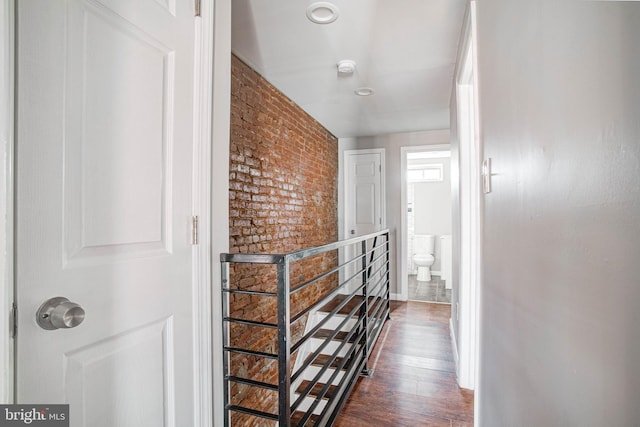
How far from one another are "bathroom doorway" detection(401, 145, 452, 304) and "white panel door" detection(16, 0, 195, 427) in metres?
5.11

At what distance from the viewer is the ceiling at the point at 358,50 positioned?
1.81 metres

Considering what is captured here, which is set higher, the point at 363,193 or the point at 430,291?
the point at 363,193

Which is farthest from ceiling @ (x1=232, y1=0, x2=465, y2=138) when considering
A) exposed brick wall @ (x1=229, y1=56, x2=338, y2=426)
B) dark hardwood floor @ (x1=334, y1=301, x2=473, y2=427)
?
dark hardwood floor @ (x1=334, y1=301, x2=473, y2=427)

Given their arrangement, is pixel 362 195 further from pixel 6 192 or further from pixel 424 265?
pixel 6 192

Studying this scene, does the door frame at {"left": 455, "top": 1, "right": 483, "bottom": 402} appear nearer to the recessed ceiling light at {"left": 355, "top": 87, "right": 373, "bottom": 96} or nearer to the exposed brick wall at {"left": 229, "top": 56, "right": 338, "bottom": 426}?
the recessed ceiling light at {"left": 355, "top": 87, "right": 373, "bottom": 96}

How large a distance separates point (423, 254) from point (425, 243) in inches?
8.8

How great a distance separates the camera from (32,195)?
2.26 feet

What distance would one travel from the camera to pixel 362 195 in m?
4.77

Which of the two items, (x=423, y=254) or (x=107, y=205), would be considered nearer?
(x=107, y=205)

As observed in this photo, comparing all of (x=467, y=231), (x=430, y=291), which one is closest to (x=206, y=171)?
(x=467, y=231)

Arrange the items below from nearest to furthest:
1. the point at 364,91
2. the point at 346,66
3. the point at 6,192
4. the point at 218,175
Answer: the point at 6,192, the point at 218,175, the point at 346,66, the point at 364,91

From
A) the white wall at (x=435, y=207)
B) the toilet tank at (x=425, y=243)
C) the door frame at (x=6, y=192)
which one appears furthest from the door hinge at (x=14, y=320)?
the white wall at (x=435, y=207)

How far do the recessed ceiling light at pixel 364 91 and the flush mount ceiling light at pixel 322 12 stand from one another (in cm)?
107

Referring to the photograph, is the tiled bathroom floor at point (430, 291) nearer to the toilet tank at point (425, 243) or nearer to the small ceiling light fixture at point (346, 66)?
the toilet tank at point (425, 243)
